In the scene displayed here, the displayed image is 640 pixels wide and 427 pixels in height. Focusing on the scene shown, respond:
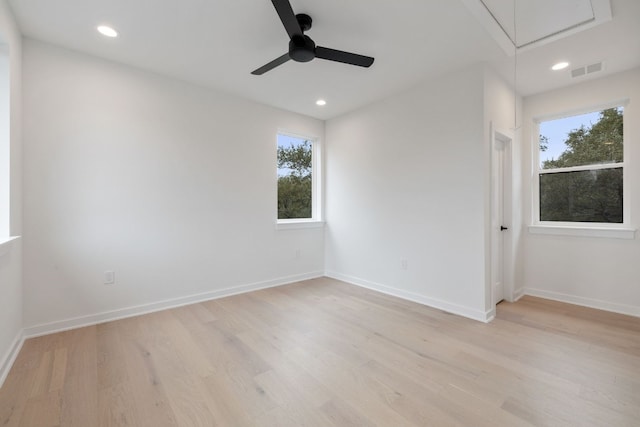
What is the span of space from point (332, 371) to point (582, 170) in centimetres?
377

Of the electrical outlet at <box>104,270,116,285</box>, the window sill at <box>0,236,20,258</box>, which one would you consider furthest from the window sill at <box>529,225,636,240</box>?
the window sill at <box>0,236,20,258</box>

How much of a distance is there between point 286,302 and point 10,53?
3.29 metres

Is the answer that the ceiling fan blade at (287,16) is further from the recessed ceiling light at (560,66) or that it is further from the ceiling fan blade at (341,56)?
the recessed ceiling light at (560,66)

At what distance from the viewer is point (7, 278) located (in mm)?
2117

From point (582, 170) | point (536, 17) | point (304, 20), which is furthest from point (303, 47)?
point (582, 170)

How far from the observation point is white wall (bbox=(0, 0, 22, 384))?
2.03m

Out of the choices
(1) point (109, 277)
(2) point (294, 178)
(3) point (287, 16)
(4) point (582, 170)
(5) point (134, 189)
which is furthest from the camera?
(2) point (294, 178)

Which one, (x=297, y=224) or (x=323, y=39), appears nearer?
(x=323, y=39)

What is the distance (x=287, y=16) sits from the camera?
74.4 inches

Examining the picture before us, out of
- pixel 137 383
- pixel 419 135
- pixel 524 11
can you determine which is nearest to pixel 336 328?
pixel 137 383

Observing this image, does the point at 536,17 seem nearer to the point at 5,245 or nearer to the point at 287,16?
the point at 287,16

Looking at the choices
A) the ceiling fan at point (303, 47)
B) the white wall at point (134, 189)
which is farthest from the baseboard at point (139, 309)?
the ceiling fan at point (303, 47)

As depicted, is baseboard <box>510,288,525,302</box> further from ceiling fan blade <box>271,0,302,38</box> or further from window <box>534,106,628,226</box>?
ceiling fan blade <box>271,0,302,38</box>

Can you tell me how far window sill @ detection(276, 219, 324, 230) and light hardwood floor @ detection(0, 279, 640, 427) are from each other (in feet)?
4.79
